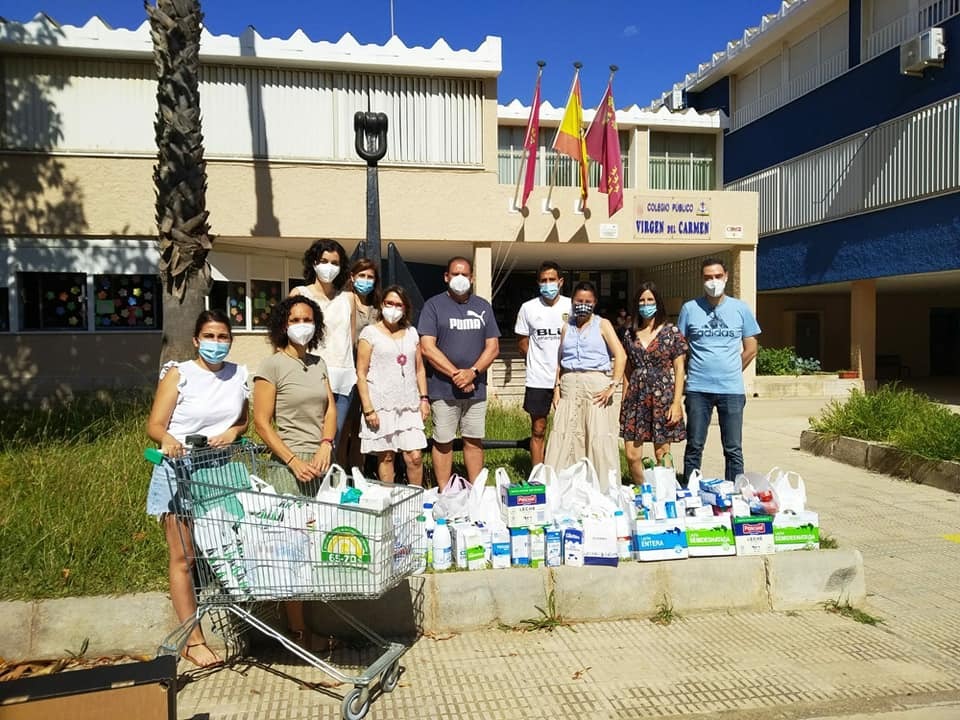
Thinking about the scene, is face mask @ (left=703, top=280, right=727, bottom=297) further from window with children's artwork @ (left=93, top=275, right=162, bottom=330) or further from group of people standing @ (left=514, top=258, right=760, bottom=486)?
window with children's artwork @ (left=93, top=275, right=162, bottom=330)

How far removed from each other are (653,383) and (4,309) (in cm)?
1235

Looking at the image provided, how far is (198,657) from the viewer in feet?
12.1

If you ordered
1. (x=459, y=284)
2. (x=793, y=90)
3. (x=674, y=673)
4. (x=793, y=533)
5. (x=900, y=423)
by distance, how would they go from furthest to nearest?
(x=793, y=90)
(x=900, y=423)
(x=459, y=284)
(x=793, y=533)
(x=674, y=673)

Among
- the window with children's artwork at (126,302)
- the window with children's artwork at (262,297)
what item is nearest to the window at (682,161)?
the window with children's artwork at (262,297)

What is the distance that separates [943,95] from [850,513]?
1280cm

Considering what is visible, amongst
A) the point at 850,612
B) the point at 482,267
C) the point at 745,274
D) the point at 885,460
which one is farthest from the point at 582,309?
the point at 745,274

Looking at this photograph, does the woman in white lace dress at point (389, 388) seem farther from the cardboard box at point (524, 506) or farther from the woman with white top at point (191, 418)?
the woman with white top at point (191, 418)

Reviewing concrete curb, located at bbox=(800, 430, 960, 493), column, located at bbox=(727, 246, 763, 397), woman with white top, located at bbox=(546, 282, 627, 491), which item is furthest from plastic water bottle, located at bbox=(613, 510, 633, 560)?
column, located at bbox=(727, 246, 763, 397)

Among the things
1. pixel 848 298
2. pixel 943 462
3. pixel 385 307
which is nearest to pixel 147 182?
pixel 385 307

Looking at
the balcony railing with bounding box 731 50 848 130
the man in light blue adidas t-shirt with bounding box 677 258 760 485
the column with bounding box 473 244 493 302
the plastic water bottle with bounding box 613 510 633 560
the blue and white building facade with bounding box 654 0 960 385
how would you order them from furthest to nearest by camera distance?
the balcony railing with bounding box 731 50 848 130, the blue and white building facade with bounding box 654 0 960 385, the column with bounding box 473 244 493 302, the man in light blue adidas t-shirt with bounding box 677 258 760 485, the plastic water bottle with bounding box 613 510 633 560

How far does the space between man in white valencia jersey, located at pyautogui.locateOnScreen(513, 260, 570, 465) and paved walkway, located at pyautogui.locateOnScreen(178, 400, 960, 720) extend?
2.23m

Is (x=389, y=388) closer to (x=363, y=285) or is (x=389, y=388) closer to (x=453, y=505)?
(x=363, y=285)

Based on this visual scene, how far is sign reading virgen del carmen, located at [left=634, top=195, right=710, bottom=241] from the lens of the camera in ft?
50.3

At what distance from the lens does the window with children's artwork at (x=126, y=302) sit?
43.8 feet
